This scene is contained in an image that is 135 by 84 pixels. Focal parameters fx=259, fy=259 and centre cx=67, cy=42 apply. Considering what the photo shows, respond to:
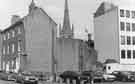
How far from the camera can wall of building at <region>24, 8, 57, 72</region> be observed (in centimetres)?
4447

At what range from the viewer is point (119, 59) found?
5469cm

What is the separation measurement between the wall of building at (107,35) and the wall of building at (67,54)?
1072 centimetres

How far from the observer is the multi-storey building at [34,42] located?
44188 millimetres

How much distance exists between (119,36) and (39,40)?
18673mm

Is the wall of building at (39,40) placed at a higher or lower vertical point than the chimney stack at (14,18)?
lower

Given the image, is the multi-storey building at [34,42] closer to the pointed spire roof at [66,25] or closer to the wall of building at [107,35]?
the wall of building at [107,35]

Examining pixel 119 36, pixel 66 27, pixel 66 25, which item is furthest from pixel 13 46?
pixel 66 25

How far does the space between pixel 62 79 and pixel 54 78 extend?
162 inches

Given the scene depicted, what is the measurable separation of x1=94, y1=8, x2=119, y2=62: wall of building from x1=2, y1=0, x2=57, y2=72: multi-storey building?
1581 cm

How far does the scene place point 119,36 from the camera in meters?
55.2

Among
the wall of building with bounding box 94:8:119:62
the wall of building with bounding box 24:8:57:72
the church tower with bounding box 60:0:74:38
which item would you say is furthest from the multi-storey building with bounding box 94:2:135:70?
the church tower with bounding box 60:0:74:38

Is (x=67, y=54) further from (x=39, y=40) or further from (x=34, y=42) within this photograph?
(x=34, y=42)

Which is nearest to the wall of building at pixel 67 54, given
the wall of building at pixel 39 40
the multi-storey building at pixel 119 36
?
the wall of building at pixel 39 40

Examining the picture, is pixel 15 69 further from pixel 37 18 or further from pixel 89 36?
pixel 89 36
